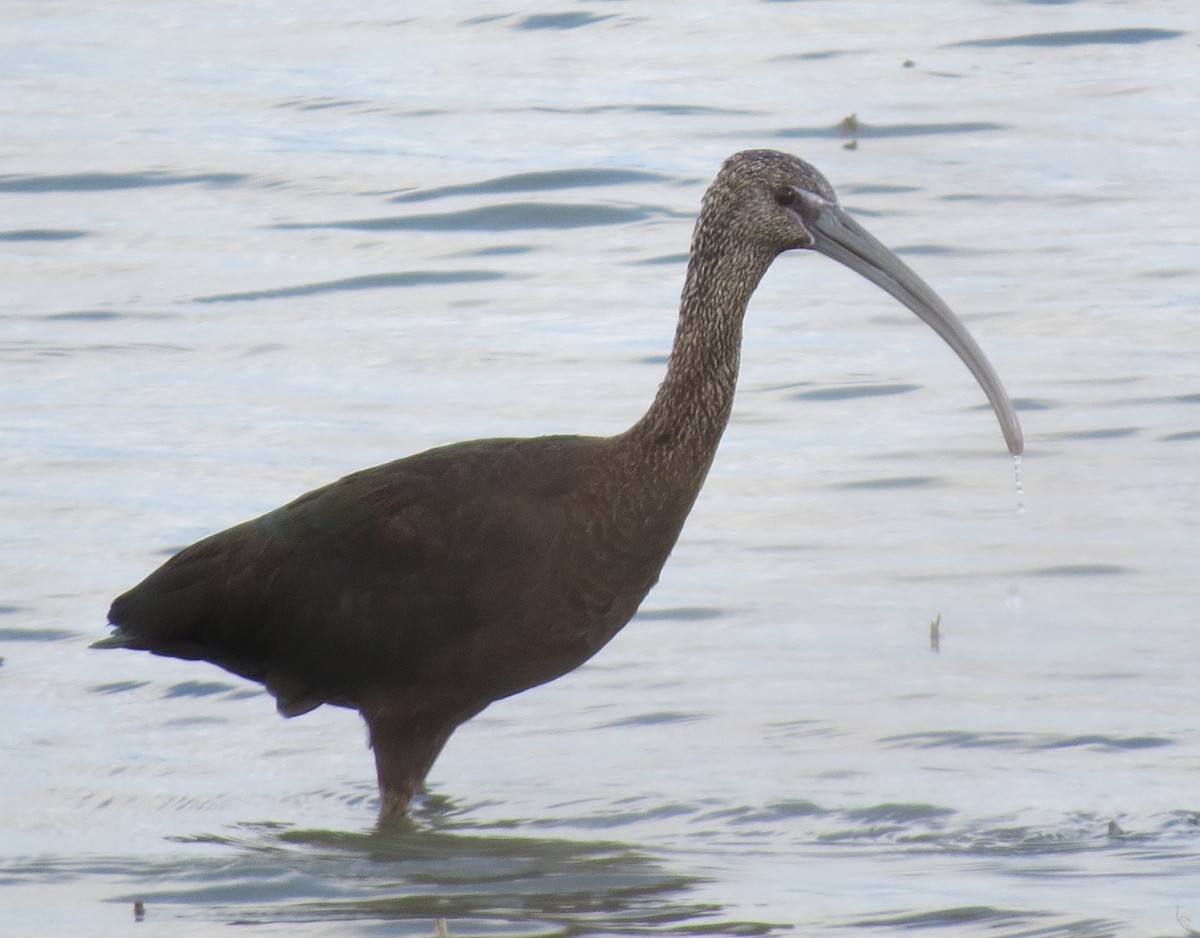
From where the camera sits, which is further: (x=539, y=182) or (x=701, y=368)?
(x=539, y=182)

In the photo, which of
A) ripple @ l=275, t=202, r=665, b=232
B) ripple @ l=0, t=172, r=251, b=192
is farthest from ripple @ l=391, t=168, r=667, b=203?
ripple @ l=0, t=172, r=251, b=192

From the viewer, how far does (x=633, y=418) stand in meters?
10.2

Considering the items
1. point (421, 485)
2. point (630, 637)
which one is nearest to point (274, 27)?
point (630, 637)

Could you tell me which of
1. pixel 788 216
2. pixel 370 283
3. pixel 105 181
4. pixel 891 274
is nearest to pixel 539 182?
pixel 370 283

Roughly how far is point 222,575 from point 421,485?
2.52 ft

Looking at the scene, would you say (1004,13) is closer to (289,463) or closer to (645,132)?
(645,132)

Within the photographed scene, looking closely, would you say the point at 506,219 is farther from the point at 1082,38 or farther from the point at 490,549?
the point at 490,549

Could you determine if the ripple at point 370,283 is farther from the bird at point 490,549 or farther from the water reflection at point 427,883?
the water reflection at point 427,883

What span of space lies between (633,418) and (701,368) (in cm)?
377

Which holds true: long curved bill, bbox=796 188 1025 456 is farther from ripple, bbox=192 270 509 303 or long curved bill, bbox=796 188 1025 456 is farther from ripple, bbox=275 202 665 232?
ripple, bbox=275 202 665 232

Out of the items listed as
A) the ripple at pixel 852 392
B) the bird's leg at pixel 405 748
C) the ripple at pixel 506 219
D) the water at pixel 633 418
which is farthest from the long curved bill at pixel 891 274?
the ripple at pixel 506 219

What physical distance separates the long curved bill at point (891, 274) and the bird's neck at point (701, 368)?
18cm

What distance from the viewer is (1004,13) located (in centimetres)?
1831

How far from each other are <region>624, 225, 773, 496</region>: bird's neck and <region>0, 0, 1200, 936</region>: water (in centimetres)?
95
